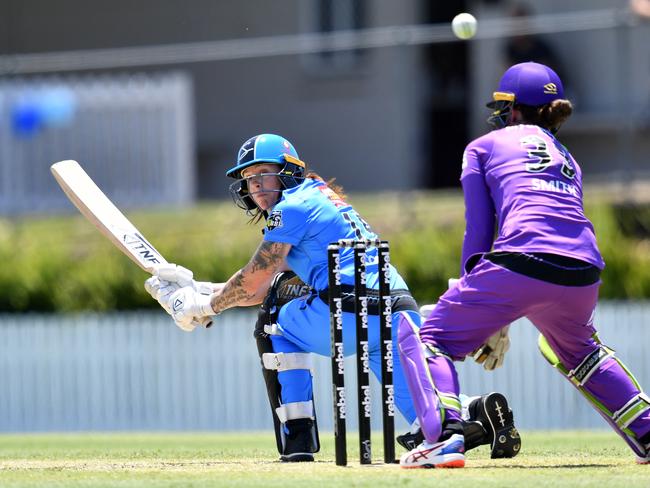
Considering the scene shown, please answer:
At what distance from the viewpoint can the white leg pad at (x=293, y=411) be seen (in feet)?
25.0

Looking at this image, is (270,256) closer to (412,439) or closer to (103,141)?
(412,439)

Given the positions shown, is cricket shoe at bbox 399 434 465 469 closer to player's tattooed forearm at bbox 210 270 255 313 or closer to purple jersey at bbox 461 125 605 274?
purple jersey at bbox 461 125 605 274

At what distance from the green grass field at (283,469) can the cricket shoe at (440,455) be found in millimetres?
87

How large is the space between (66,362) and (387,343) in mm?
8277

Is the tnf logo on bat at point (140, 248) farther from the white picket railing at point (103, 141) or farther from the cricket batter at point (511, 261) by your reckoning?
the white picket railing at point (103, 141)

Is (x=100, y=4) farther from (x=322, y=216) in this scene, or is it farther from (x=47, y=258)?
(x=322, y=216)

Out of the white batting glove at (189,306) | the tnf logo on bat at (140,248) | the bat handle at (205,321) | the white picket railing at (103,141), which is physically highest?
the white picket railing at (103,141)

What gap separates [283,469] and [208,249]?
774cm

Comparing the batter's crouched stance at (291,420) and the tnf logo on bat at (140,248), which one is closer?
the batter's crouched stance at (291,420)

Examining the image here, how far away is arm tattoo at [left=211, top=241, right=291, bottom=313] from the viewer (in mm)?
7367

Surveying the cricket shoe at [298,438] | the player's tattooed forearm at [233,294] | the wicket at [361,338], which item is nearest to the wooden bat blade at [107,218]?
the player's tattooed forearm at [233,294]

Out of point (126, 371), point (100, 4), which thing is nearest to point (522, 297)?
point (126, 371)

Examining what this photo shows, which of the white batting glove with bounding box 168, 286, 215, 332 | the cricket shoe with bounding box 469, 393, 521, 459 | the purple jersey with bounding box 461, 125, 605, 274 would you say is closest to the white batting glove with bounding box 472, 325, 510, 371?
the cricket shoe with bounding box 469, 393, 521, 459

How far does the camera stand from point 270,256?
7375 mm
